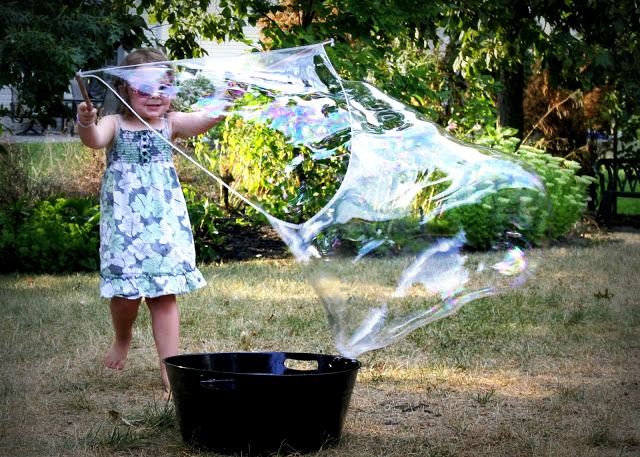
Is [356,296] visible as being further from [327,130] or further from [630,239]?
[630,239]

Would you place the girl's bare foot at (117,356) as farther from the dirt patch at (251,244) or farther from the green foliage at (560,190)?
the green foliage at (560,190)

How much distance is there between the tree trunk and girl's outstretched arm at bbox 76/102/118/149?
23.1ft

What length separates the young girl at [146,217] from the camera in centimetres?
361

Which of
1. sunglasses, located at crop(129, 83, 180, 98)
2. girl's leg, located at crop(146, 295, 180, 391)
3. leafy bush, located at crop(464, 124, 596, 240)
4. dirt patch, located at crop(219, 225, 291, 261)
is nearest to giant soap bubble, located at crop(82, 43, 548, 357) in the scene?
sunglasses, located at crop(129, 83, 180, 98)

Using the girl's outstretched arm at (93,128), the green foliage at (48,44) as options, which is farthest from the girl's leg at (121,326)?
the green foliage at (48,44)

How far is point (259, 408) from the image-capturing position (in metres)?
2.81

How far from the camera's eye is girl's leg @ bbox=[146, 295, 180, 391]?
366cm

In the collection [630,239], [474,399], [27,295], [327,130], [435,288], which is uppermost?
[327,130]

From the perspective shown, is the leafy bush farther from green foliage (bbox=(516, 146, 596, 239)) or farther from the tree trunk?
the tree trunk

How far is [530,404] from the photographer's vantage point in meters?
3.55

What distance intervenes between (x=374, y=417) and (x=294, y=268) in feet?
11.4

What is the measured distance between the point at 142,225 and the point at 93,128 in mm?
419

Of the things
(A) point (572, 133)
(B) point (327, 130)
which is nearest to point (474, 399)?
(B) point (327, 130)

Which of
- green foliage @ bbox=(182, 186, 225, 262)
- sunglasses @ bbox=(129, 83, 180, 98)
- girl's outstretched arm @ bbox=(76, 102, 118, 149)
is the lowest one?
green foliage @ bbox=(182, 186, 225, 262)
